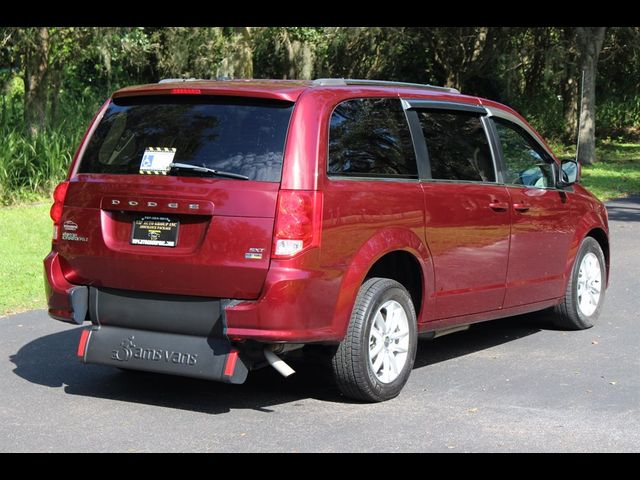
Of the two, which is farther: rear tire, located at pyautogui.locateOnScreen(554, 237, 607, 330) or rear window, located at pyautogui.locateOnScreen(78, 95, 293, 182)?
rear tire, located at pyautogui.locateOnScreen(554, 237, 607, 330)

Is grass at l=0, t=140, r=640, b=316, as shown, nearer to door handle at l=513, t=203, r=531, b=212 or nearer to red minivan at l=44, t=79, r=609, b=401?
red minivan at l=44, t=79, r=609, b=401

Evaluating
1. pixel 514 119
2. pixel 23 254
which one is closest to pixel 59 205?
pixel 514 119

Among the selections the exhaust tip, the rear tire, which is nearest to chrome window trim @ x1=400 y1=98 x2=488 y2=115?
the rear tire

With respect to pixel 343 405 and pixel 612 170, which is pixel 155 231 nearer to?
pixel 343 405

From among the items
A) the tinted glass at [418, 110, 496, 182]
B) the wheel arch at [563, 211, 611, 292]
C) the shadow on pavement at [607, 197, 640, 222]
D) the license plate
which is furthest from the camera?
the shadow on pavement at [607, 197, 640, 222]

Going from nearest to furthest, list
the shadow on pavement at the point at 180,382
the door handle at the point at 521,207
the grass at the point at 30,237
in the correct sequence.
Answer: the shadow on pavement at the point at 180,382 < the door handle at the point at 521,207 < the grass at the point at 30,237

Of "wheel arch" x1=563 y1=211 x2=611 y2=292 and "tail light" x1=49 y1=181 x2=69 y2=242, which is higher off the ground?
"tail light" x1=49 y1=181 x2=69 y2=242

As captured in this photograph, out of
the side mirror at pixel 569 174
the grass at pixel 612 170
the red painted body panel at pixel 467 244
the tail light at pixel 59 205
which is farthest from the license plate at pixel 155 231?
the grass at pixel 612 170

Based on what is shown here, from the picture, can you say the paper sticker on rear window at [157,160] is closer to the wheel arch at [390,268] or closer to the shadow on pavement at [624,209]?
the wheel arch at [390,268]

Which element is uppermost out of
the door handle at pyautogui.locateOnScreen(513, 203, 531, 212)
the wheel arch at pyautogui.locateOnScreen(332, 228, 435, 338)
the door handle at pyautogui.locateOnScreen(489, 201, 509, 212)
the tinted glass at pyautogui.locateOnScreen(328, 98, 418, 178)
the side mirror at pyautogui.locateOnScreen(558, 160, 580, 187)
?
the tinted glass at pyautogui.locateOnScreen(328, 98, 418, 178)

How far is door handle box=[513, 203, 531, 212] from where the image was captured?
7.59 metres

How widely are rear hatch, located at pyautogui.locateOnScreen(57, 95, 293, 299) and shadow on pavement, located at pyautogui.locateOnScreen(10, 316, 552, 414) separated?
78 cm

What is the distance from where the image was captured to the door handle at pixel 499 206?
7.32 m
